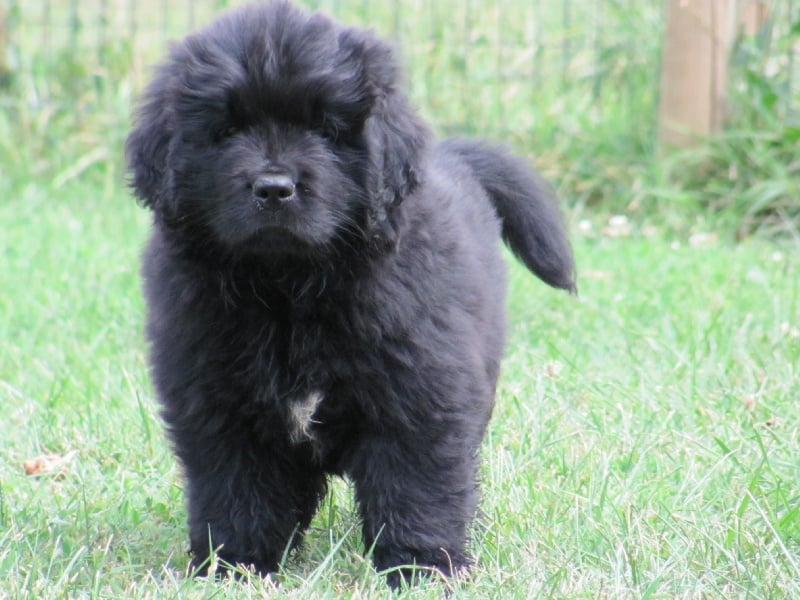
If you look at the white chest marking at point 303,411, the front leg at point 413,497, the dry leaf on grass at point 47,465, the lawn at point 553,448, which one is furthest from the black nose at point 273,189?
the dry leaf on grass at point 47,465

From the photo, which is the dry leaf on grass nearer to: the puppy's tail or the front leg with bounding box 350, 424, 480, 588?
the front leg with bounding box 350, 424, 480, 588

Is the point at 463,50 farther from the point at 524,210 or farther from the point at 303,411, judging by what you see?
the point at 303,411

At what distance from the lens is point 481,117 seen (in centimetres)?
688

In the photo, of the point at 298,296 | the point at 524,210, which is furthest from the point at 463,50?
the point at 298,296

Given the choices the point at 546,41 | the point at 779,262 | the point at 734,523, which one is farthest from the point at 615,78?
the point at 734,523

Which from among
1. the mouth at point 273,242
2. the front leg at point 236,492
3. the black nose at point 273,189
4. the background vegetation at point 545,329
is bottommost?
the background vegetation at point 545,329

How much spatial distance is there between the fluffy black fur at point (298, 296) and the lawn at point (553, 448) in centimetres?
16

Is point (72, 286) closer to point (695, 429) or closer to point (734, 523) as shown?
point (695, 429)

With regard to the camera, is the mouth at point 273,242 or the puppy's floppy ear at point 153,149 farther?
the puppy's floppy ear at point 153,149

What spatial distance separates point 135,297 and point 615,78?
3218 mm

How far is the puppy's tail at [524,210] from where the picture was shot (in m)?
3.30

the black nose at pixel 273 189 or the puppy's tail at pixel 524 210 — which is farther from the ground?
the black nose at pixel 273 189

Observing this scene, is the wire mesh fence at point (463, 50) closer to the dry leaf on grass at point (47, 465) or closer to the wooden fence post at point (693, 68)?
the wooden fence post at point (693, 68)

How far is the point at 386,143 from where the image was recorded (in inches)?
97.7
